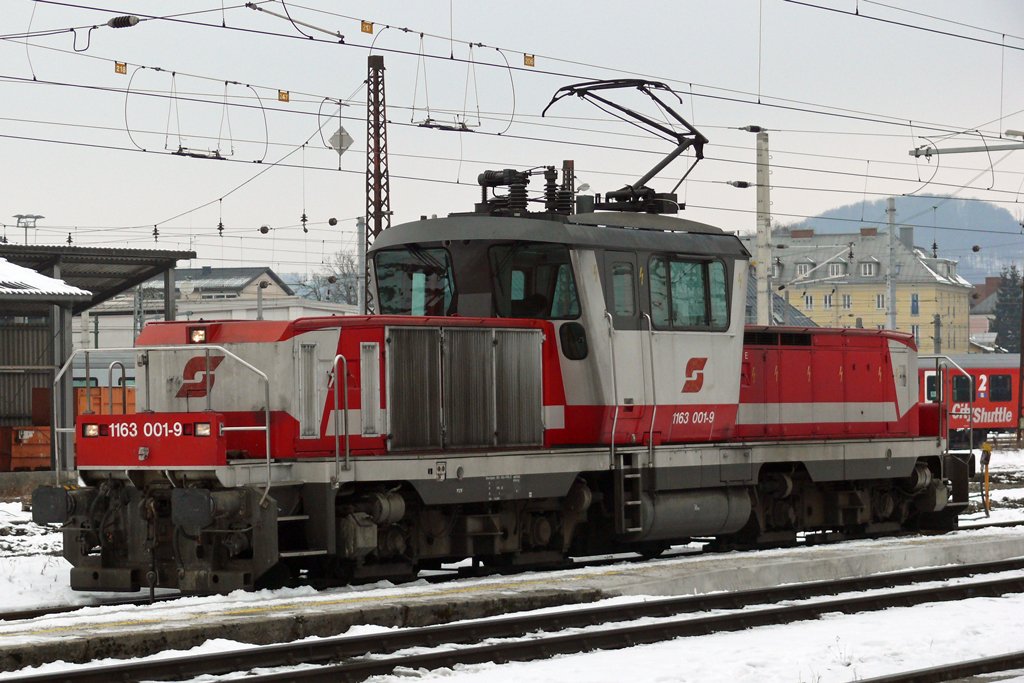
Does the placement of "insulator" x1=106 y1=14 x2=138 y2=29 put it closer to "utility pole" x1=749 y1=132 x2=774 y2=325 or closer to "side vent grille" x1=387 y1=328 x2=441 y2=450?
"side vent grille" x1=387 y1=328 x2=441 y2=450

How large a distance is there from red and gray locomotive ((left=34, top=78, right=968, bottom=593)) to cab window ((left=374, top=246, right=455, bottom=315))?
0.03 metres

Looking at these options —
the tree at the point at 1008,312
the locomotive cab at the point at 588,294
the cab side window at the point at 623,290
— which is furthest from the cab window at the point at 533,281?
the tree at the point at 1008,312

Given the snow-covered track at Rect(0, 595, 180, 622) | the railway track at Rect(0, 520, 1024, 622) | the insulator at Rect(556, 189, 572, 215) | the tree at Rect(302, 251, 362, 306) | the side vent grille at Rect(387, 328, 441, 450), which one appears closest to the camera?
the snow-covered track at Rect(0, 595, 180, 622)

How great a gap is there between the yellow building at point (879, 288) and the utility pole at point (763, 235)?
238 ft

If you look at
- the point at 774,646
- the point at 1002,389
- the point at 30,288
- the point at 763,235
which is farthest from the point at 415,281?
the point at 1002,389

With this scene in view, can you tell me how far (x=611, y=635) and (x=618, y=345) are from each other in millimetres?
5056

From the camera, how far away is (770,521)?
18406 mm

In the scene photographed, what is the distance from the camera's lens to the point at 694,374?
1666 centimetres

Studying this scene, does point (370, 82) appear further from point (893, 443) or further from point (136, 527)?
point (136, 527)

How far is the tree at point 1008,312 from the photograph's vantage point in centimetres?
13300

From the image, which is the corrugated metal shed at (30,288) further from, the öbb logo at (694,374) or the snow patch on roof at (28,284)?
the öbb logo at (694,374)

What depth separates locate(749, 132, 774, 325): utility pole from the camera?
32969 mm

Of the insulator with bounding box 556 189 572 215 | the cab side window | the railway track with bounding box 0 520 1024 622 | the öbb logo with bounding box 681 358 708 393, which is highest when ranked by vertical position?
the insulator with bounding box 556 189 572 215

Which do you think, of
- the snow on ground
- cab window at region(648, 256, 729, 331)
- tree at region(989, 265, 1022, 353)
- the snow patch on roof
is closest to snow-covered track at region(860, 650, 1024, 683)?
the snow on ground
